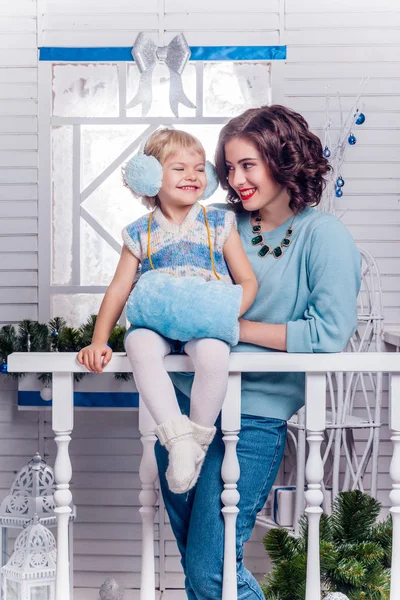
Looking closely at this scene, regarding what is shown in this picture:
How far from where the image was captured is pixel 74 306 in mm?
3797

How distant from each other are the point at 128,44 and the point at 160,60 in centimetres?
20

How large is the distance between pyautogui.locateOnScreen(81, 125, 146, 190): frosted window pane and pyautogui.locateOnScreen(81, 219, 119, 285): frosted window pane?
242mm

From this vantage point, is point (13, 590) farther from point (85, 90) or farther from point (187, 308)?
point (85, 90)

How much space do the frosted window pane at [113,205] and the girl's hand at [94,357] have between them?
86.2 inches

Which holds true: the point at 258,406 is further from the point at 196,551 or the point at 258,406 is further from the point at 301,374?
the point at 196,551

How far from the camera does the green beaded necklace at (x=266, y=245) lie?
178 cm

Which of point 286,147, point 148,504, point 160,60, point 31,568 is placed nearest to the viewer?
point 148,504

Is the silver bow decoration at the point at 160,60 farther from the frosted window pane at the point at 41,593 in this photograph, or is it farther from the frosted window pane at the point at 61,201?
the frosted window pane at the point at 41,593

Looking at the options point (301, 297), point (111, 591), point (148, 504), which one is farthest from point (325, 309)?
point (111, 591)

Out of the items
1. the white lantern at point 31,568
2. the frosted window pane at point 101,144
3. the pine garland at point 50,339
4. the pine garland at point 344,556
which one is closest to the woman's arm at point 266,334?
the pine garland at point 344,556

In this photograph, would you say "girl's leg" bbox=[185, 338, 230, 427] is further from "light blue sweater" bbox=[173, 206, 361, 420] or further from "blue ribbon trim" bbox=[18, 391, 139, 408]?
"blue ribbon trim" bbox=[18, 391, 139, 408]

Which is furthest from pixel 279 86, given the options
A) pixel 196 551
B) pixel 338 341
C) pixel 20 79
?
pixel 196 551

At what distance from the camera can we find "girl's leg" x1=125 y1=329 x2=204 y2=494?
148cm

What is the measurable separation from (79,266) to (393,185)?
4.96 feet
